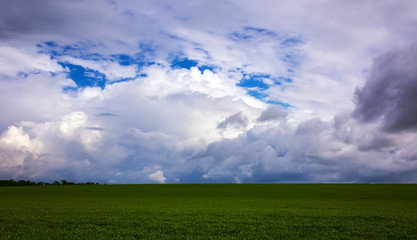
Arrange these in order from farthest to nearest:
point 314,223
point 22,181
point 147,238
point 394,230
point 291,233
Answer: point 22,181
point 314,223
point 394,230
point 291,233
point 147,238

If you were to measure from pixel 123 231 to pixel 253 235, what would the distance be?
296 inches

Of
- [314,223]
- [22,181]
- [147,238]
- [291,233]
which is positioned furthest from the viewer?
[22,181]

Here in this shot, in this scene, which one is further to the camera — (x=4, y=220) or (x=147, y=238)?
(x=4, y=220)

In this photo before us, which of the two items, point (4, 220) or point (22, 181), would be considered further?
point (22, 181)

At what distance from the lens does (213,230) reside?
17.5m

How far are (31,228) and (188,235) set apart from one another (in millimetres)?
9831

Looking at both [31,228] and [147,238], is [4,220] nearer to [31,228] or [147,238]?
[31,228]

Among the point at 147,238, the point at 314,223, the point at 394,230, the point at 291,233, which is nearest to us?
the point at 147,238

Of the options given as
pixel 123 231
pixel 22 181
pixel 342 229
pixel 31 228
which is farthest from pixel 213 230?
pixel 22 181

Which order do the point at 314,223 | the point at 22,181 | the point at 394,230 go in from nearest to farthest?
the point at 394,230 → the point at 314,223 → the point at 22,181

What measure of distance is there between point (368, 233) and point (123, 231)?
14.4 m

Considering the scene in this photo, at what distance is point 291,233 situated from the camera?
17.0 m

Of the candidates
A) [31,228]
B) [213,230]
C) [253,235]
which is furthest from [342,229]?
[31,228]

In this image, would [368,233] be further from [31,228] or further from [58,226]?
[31,228]
